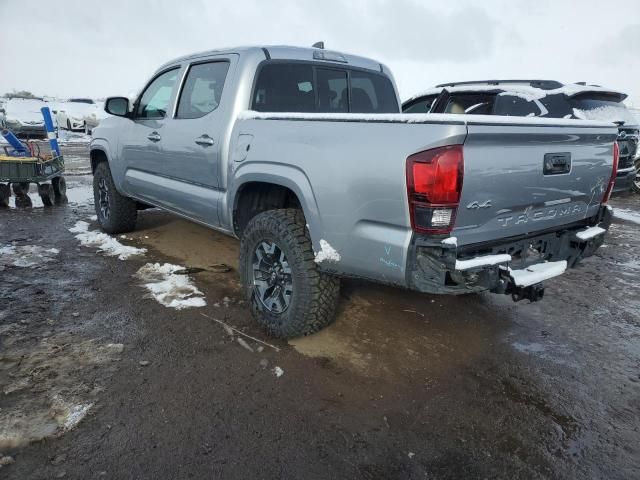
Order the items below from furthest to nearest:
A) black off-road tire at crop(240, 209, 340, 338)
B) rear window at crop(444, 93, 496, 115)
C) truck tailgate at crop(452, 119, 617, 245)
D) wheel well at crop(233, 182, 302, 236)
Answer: rear window at crop(444, 93, 496, 115) → wheel well at crop(233, 182, 302, 236) → black off-road tire at crop(240, 209, 340, 338) → truck tailgate at crop(452, 119, 617, 245)

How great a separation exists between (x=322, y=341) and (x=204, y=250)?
8.04 feet

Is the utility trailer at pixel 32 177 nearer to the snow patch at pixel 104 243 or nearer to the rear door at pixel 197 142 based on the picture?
the snow patch at pixel 104 243

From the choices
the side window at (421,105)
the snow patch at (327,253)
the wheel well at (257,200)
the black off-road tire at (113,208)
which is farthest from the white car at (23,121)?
the snow patch at (327,253)

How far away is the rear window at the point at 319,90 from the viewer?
11.6 feet

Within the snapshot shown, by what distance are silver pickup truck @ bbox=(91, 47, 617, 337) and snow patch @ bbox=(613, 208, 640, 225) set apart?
5390 millimetres

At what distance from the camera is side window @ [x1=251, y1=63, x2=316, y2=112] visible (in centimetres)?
348

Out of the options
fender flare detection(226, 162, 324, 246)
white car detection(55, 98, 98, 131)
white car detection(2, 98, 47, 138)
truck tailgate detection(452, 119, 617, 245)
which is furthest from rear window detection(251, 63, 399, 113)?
white car detection(55, 98, 98, 131)

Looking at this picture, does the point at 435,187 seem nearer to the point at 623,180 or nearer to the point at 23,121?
the point at 623,180

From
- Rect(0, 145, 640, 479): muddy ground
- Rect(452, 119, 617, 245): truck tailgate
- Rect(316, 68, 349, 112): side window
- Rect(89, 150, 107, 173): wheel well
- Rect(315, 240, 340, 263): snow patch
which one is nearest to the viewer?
Rect(0, 145, 640, 479): muddy ground

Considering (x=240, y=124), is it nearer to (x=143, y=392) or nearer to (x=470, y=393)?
(x=143, y=392)

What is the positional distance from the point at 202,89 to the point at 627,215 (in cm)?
761

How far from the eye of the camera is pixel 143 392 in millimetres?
2537

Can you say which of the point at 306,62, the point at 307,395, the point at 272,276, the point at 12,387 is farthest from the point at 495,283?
the point at 12,387

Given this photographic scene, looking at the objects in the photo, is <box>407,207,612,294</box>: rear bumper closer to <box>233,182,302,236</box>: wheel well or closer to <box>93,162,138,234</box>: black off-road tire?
<box>233,182,302,236</box>: wheel well
